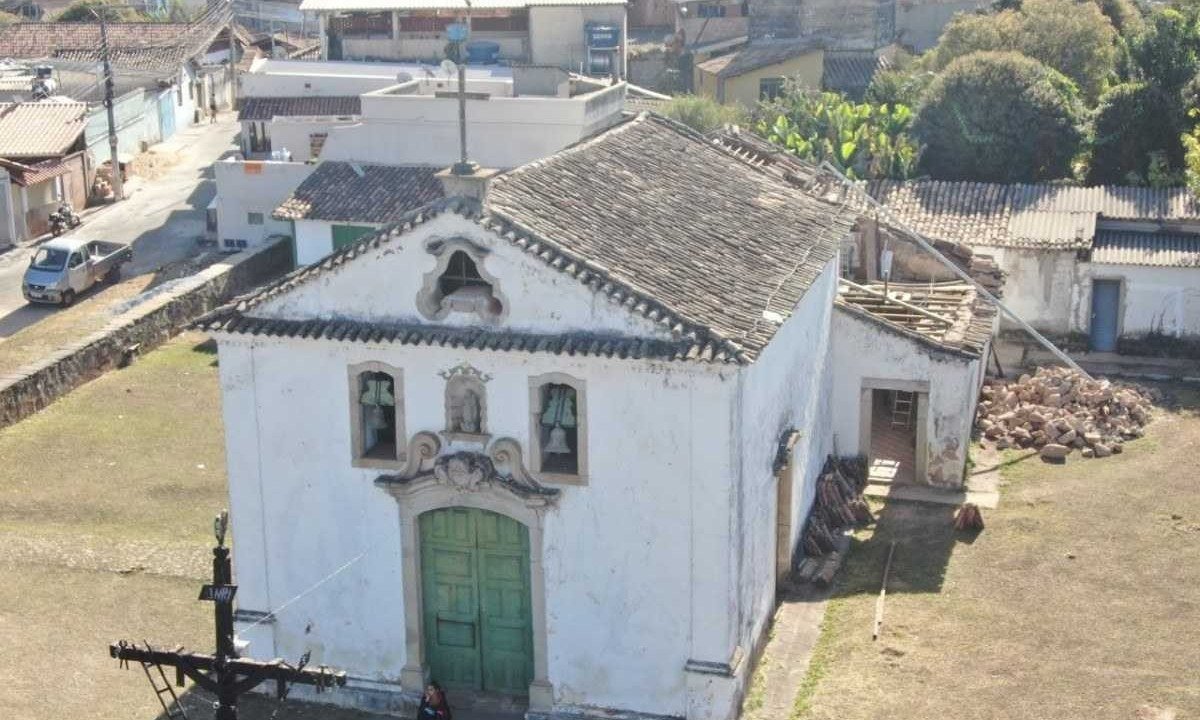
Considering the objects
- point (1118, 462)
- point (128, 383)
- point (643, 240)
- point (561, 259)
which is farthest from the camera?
point (128, 383)

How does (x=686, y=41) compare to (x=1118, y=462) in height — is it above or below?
above

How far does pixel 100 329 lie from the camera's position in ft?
134

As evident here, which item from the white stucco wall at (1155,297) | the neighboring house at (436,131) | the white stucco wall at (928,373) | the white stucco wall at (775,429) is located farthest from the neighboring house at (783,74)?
the white stucco wall at (775,429)

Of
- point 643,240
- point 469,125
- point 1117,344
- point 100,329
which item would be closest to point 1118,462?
point 1117,344

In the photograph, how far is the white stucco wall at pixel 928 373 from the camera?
30.2m

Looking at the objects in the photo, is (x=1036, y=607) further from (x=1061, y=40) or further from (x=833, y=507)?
(x=1061, y=40)

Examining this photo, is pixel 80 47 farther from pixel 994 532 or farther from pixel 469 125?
pixel 994 532

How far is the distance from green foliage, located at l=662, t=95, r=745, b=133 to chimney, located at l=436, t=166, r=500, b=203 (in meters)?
32.9

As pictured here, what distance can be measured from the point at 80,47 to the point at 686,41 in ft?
85.9

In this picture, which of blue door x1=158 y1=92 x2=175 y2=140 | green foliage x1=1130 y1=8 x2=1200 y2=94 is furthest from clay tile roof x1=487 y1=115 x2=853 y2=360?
blue door x1=158 y1=92 x2=175 y2=140

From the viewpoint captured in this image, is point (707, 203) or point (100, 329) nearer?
point (707, 203)

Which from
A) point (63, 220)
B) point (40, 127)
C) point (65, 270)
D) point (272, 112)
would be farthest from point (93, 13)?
point (65, 270)

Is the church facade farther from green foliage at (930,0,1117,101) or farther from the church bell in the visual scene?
green foliage at (930,0,1117,101)

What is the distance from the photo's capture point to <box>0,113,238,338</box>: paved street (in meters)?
45.6
